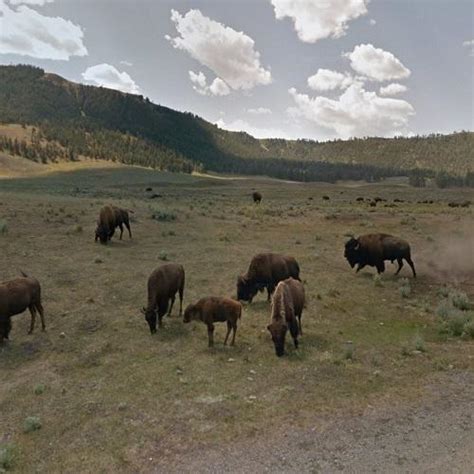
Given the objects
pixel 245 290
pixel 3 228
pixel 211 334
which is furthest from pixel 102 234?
pixel 211 334

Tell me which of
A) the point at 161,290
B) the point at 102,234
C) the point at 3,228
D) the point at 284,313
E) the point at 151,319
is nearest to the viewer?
the point at 284,313

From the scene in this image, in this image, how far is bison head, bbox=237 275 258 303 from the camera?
14438 millimetres

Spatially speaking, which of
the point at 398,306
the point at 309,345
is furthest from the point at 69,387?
the point at 398,306

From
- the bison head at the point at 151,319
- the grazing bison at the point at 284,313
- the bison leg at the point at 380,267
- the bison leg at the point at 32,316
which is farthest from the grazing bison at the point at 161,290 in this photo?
the bison leg at the point at 380,267

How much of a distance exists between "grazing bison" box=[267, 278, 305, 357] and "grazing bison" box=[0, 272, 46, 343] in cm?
648

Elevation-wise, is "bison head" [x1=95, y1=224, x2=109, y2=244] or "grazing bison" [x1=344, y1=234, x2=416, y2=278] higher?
"grazing bison" [x1=344, y1=234, x2=416, y2=278]

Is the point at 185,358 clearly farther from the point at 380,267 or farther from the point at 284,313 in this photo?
the point at 380,267

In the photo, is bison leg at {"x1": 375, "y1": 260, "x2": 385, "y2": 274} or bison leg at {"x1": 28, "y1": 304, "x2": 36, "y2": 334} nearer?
bison leg at {"x1": 28, "y1": 304, "x2": 36, "y2": 334}

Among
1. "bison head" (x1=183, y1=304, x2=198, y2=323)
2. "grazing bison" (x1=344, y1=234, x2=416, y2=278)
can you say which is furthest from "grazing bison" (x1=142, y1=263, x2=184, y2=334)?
"grazing bison" (x1=344, y1=234, x2=416, y2=278)

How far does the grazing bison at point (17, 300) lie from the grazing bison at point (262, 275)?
6106 millimetres

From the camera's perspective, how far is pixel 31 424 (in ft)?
25.7

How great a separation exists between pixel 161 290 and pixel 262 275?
3.66 m

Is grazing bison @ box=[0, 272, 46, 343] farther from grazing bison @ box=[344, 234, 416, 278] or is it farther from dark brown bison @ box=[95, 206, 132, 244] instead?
grazing bison @ box=[344, 234, 416, 278]

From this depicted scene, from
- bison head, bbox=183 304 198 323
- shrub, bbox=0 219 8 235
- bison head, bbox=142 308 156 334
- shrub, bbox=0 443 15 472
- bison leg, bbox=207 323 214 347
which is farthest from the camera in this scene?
shrub, bbox=0 219 8 235
